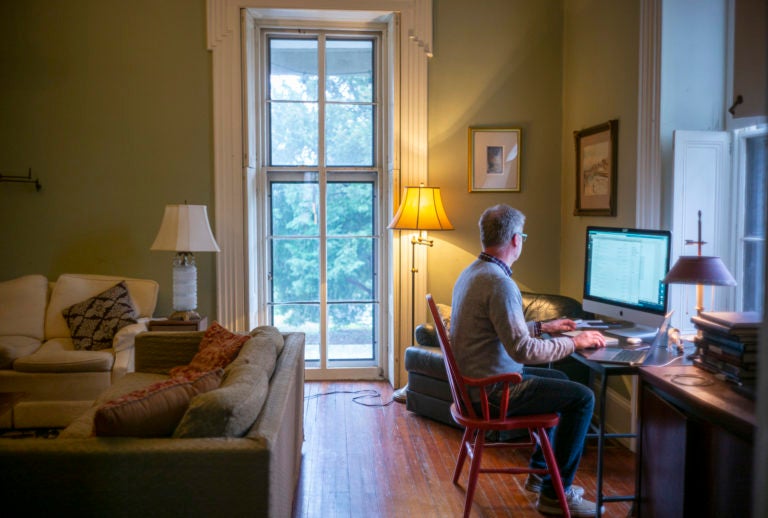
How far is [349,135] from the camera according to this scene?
17.4 ft

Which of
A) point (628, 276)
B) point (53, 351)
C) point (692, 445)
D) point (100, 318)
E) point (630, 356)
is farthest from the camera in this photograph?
point (100, 318)

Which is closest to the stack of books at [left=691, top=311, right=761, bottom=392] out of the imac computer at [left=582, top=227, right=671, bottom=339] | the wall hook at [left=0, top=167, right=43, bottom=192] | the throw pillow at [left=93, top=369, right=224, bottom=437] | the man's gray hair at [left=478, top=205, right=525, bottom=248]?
the imac computer at [left=582, top=227, right=671, bottom=339]

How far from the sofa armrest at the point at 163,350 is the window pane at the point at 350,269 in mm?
1686

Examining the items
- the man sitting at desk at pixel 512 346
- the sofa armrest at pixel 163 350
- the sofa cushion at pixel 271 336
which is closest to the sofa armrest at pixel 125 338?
the sofa armrest at pixel 163 350

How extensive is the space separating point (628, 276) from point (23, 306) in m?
3.79

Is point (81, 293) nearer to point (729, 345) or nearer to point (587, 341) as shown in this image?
point (587, 341)

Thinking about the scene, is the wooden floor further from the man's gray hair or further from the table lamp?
the man's gray hair

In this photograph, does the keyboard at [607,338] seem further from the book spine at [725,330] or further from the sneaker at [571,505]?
the sneaker at [571,505]

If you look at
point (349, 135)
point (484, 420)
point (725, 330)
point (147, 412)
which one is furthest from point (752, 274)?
point (349, 135)

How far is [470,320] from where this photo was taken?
292cm

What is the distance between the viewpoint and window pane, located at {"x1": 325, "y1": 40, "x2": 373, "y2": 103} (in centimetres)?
526

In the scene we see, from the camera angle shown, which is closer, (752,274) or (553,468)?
(553,468)

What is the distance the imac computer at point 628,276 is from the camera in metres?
2.91

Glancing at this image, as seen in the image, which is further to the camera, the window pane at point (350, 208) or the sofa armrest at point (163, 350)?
the window pane at point (350, 208)
